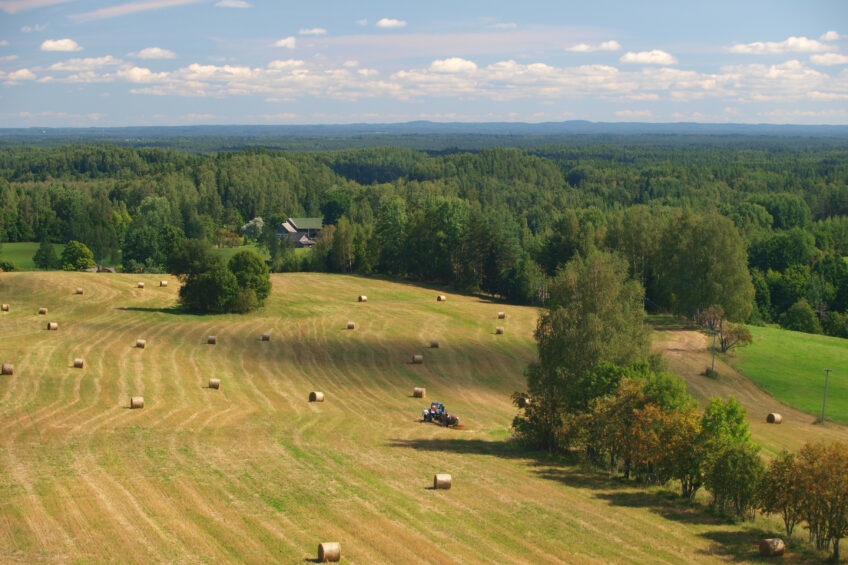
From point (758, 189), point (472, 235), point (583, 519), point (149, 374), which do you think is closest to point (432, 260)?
point (472, 235)

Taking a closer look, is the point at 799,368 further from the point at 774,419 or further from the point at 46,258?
the point at 46,258

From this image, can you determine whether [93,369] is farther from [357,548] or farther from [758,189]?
[758,189]

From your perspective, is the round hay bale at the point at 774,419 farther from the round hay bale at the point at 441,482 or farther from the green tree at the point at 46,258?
the green tree at the point at 46,258

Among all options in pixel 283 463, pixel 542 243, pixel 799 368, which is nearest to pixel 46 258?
pixel 542 243

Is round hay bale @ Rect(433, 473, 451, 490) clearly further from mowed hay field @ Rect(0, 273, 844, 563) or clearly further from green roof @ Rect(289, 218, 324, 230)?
green roof @ Rect(289, 218, 324, 230)

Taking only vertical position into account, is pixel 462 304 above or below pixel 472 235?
below
